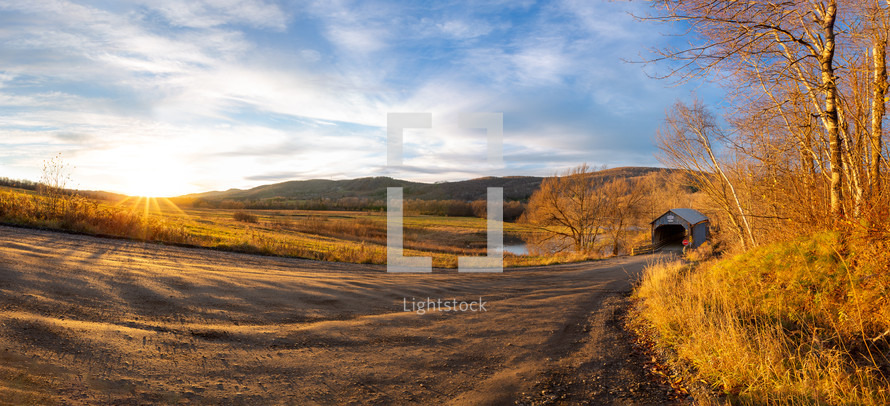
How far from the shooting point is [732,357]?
14.4ft

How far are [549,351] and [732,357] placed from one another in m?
2.16

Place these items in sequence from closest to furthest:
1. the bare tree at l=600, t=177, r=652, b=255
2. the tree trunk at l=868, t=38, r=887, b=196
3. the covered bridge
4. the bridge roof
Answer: the tree trunk at l=868, t=38, r=887, b=196 → the covered bridge → the bridge roof → the bare tree at l=600, t=177, r=652, b=255

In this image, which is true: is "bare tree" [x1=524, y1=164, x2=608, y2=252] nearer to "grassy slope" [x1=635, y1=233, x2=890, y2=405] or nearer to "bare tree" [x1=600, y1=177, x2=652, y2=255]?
"bare tree" [x1=600, y1=177, x2=652, y2=255]

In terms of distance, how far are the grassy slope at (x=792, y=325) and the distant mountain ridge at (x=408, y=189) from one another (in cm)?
7082

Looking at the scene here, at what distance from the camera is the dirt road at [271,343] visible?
153 inches

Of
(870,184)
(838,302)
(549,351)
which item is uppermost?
(870,184)

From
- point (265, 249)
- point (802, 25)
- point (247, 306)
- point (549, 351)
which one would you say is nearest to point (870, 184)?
point (802, 25)

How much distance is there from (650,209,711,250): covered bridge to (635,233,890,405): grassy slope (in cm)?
3110

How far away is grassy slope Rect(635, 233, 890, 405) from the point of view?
383cm

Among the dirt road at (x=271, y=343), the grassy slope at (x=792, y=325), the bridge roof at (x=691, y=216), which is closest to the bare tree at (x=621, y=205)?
the bridge roof at (x=691, y=216)

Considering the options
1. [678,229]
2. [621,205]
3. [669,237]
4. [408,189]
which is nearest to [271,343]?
[621,205]

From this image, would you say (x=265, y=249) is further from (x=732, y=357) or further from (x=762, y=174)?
(x=762, y=174)

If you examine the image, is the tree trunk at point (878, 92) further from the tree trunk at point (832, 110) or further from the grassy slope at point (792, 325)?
the grassy slope at point (792, 325)

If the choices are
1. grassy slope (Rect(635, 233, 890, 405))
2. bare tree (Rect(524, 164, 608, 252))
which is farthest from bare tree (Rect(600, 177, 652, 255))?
grassy slope (Rect(635, 233, 890, 405))
